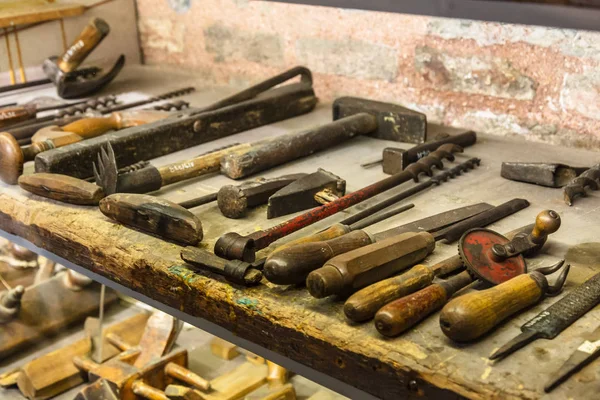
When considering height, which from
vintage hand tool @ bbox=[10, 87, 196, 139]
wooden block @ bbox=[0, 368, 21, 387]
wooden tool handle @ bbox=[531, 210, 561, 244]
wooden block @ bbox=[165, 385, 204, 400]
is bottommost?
wooden block @ bbox=[0, 368, 21, 387]

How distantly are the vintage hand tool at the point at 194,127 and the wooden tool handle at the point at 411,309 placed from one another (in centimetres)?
129

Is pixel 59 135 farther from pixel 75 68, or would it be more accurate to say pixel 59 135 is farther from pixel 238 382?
pixel 238 382

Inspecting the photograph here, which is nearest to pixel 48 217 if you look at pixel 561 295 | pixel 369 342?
pixel 369 342

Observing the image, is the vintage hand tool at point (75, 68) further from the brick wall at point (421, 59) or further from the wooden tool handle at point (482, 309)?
the wooden tool handle at point (482, 309)

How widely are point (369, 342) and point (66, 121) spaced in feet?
6.04

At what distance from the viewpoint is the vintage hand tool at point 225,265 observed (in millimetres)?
1614

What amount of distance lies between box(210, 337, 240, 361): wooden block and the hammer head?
3.25ft

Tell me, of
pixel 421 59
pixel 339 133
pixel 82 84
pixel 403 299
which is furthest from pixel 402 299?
pixel 82 84

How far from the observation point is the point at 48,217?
2.06 m

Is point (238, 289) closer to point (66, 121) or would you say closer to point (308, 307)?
point (308, 307)

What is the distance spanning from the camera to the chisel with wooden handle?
139cm

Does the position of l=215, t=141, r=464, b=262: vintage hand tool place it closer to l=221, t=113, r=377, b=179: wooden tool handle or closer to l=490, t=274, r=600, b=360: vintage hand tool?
l=221, t=113, r=377, b=179: wooden tool handle

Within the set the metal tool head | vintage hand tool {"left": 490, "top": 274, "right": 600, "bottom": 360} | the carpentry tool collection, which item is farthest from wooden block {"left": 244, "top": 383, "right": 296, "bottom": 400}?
the metal tool head

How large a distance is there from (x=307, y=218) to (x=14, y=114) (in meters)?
→ 1.55
